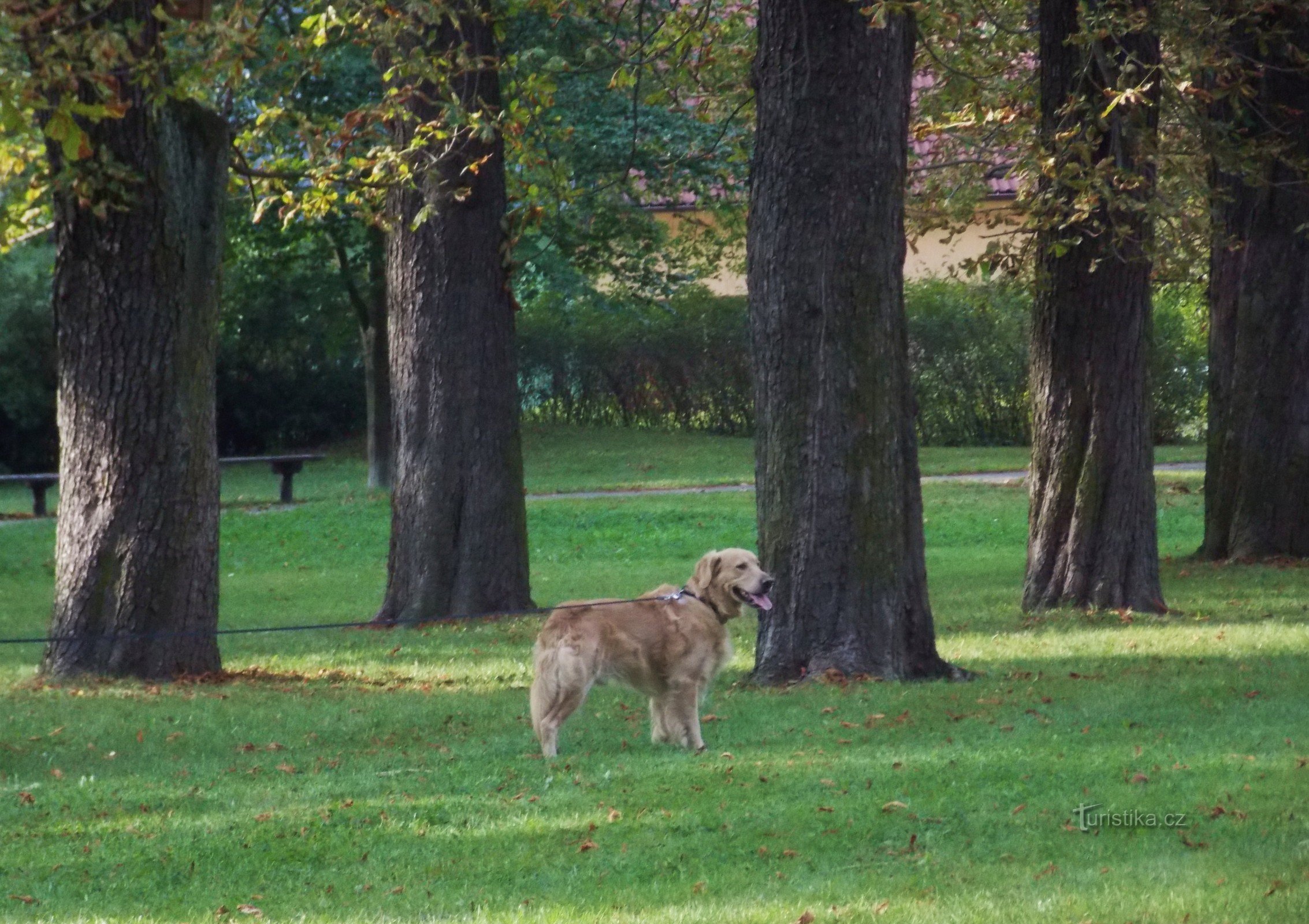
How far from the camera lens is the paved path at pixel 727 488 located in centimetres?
2870

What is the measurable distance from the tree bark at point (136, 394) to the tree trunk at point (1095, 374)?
6949 millimetres

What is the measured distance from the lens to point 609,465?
112 ft

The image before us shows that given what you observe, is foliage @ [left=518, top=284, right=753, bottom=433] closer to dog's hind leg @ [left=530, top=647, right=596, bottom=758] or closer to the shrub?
the shrub

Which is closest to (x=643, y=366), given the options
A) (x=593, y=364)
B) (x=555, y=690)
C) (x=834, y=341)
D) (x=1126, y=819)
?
(x=593, y=364)

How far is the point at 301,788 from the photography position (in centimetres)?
774

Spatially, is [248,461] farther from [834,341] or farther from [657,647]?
[657,647]

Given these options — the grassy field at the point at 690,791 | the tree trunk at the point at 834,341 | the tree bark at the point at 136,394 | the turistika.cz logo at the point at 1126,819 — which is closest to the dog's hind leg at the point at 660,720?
the grassy field at the point at 690,791

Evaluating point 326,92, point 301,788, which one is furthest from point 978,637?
point 326,92

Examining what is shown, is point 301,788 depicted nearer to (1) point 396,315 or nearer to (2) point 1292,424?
(1) point 396,315

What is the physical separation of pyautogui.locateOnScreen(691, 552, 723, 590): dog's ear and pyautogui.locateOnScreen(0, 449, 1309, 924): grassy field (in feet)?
2.74

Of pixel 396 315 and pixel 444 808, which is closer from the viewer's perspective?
pixel 444 808

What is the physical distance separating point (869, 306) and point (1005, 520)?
15.1 m

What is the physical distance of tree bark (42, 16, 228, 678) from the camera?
11109mm

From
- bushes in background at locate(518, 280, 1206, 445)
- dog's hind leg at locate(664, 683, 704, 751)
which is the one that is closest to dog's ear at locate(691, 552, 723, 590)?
dog's hind leg at locate(664, 683, 704, 751)
